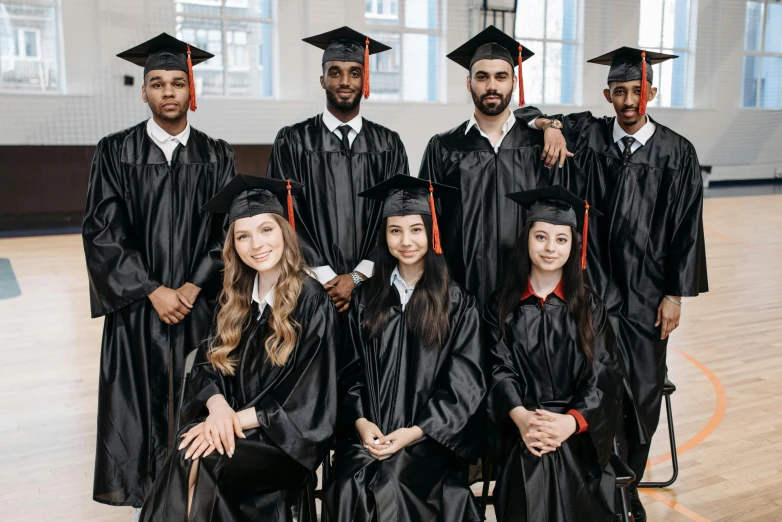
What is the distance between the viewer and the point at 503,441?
279 cm

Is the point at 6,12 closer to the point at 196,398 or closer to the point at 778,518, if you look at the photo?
the point at 196,398

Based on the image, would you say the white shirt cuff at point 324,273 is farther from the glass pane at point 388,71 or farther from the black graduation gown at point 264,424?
the glass pane at point 388,71

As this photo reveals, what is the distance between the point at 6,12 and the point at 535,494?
11.7 metres

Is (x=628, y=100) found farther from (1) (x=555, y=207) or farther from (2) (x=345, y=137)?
(2) (x=345, y=137)

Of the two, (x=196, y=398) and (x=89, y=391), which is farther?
(x=89, y=391)

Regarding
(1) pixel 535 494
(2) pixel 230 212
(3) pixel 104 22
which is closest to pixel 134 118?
(3) pixel 104 22

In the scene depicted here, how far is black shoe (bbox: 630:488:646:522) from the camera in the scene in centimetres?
324

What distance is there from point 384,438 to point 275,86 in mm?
11190

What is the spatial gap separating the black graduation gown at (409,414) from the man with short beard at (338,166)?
20.8 inches

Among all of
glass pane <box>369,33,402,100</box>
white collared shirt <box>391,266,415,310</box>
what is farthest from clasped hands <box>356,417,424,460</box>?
glass pane <box>369,33,402,100</box>

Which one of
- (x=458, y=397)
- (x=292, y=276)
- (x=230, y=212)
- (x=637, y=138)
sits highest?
(x=637, y=138)

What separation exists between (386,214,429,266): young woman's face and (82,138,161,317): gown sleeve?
1011 millimetres

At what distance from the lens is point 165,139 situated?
126 inches

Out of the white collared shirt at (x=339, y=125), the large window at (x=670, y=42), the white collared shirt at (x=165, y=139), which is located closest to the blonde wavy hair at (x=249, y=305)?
the white collared shirt at (x=165, y=139)
